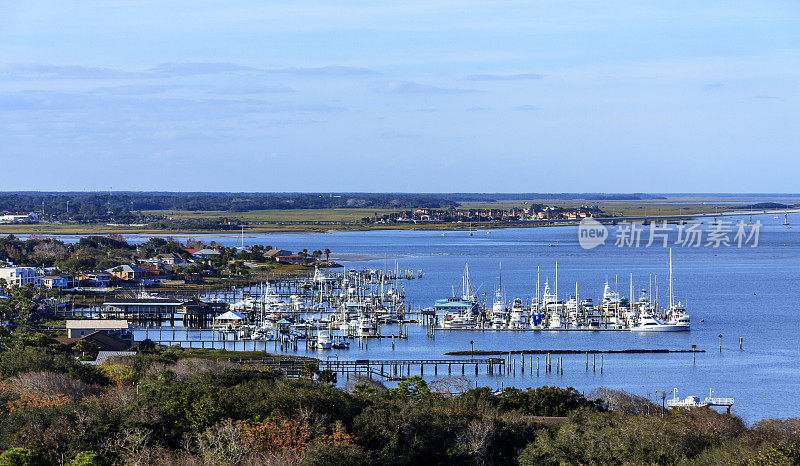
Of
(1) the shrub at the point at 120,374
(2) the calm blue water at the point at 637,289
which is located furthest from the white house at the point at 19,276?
(1) the shrub at the point at 120,374

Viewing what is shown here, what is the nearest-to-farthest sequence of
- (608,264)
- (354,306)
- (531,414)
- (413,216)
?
(531,414)
(354,306)
(608,264)
(413,216)

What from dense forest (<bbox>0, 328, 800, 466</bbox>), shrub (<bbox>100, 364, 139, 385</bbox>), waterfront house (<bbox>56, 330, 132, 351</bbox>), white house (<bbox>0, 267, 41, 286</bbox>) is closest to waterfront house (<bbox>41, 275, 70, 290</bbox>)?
white house (<bbox>0, 267, 41, 286</bbox>)

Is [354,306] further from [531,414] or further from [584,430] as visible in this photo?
[584,430]

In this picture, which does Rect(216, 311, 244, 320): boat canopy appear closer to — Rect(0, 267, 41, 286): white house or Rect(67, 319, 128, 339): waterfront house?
Rect(67, 319, 128, 339): waterfront house

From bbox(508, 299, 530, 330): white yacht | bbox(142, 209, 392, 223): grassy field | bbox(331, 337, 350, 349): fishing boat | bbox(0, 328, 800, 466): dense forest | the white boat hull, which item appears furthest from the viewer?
bbox(142, 209, 392, 223): grassy field

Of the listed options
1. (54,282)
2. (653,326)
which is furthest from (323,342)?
(54,282)

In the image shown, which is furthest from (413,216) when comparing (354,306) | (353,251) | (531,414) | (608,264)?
(531,414)
